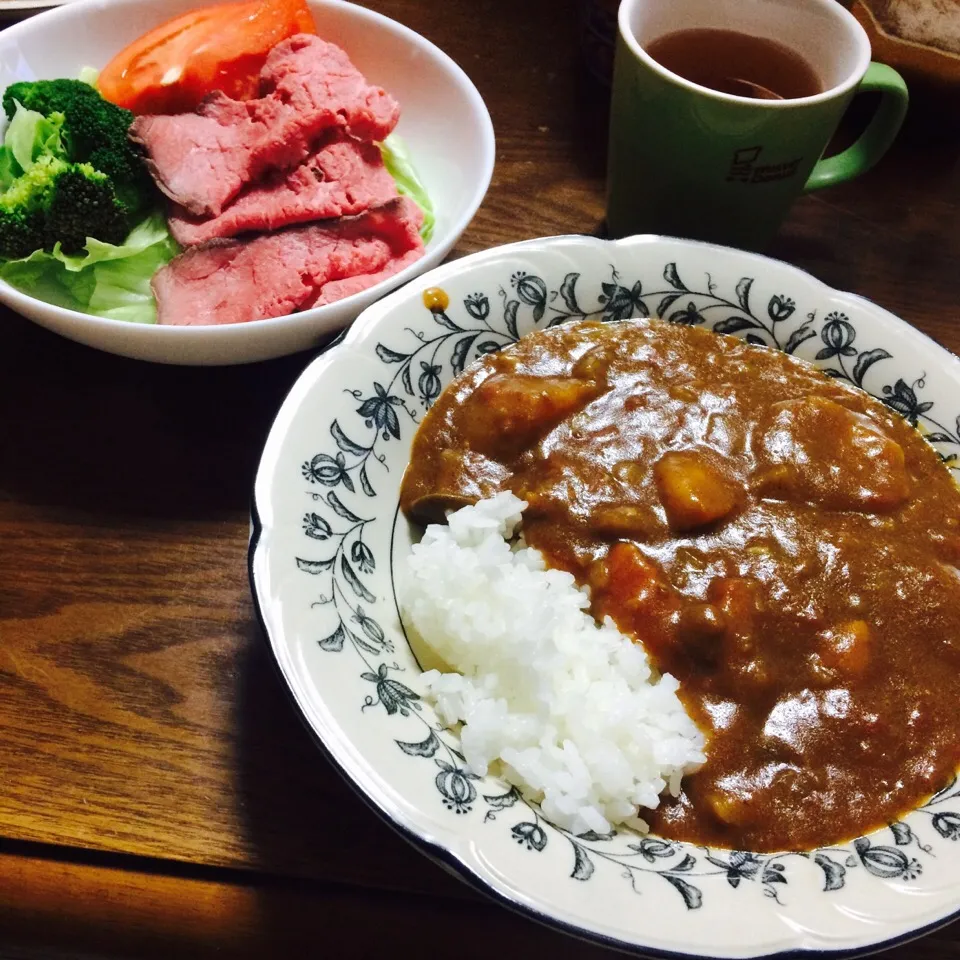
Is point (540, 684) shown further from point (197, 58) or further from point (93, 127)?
point (197, 58)

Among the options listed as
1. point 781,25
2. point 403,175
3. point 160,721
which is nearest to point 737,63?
point 781,25

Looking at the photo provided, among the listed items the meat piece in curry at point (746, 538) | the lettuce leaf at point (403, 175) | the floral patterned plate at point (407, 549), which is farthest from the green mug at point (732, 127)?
the lettuce leaf at point (403, 175)

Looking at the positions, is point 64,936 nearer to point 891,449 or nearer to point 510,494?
point 510,494

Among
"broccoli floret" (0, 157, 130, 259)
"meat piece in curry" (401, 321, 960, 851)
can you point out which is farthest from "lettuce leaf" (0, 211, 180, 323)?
"meat piece in curry" (401, 321, 960, 851)

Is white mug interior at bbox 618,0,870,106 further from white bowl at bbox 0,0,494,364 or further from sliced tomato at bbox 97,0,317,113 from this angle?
sliced tomato at bbox 97,0,317,113

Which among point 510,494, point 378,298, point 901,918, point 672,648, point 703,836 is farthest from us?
point 378,298

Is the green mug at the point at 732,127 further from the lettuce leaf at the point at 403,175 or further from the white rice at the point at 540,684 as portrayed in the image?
the white rice at the point at 540,684

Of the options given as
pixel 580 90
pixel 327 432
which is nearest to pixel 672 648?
pixel 327 432
